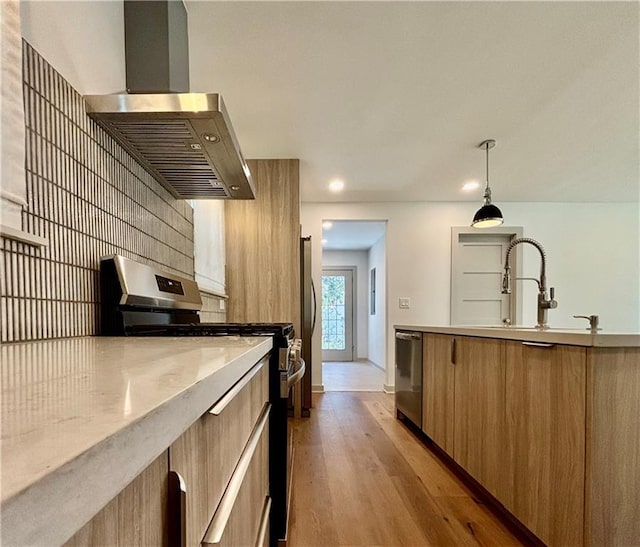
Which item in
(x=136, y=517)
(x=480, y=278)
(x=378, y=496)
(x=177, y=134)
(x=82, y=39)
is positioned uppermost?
(x=82, y=39)

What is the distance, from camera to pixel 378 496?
5.55 feet

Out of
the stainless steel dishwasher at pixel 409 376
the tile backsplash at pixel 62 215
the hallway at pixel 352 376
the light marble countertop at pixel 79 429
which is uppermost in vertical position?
the tile backsplash at pixel 62 215

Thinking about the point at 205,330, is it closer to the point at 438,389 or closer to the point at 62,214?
the point at 62,214

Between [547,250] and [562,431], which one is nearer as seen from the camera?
A: [562,431]

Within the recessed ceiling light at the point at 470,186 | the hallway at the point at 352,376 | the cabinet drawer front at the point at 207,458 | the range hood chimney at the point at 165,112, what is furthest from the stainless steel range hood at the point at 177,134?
the hallway at the point at 352,376

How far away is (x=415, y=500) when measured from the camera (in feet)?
5.42

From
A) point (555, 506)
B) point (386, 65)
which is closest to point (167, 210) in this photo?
point (386, 65)

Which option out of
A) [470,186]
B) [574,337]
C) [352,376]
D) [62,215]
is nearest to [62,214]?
[62,215]

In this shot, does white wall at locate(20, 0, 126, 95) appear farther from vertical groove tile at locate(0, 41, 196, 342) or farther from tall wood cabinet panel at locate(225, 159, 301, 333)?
tall wood cabinet panel at locate(225, 159, 301, 333)

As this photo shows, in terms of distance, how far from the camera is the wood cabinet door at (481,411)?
4.84 feet

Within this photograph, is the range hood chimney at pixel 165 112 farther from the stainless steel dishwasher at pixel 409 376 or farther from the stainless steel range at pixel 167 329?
the stainless steel dishwasher at pixel 409 376

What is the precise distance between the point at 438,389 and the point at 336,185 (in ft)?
7.65

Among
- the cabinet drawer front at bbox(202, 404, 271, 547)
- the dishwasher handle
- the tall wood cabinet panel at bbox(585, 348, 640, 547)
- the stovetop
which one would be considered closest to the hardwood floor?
the tall wood cabinet panel at bbox(585, 348, 640, 547)

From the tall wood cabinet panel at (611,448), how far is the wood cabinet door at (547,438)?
3 cm
